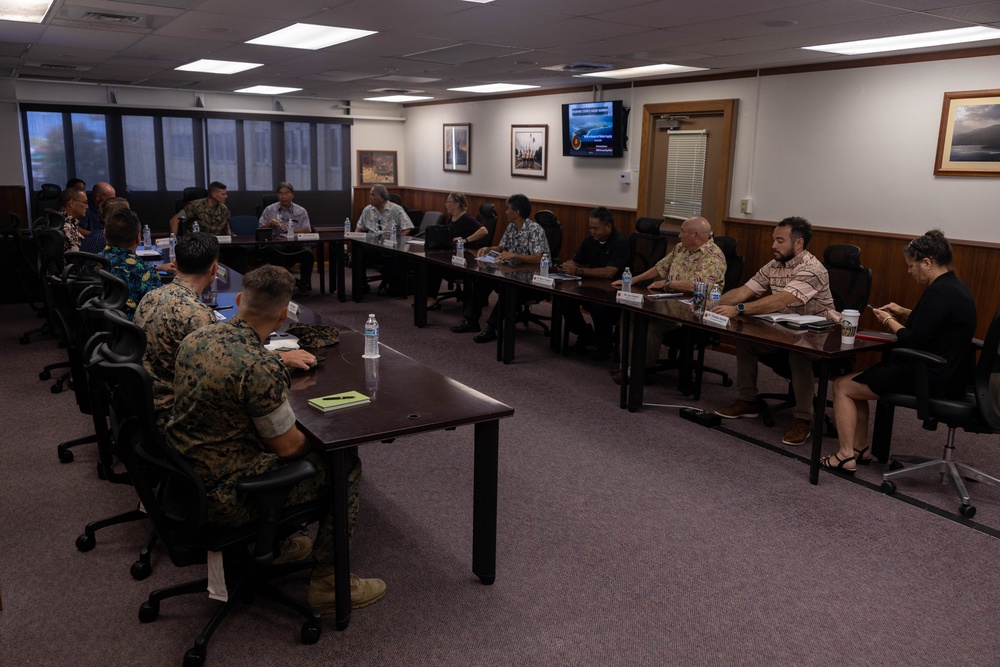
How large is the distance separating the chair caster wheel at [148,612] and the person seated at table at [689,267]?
3722 millimetres

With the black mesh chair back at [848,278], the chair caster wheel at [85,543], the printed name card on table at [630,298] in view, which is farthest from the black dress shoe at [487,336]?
the chair caster wheel at [85,543]

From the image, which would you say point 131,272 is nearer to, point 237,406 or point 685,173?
point 237,406

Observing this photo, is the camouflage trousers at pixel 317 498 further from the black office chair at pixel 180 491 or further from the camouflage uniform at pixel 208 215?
the camouflage uniform at pixel 208 215

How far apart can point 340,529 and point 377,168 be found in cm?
1025

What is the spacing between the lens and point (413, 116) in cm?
1185

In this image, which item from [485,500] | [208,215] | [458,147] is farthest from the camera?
[458,147]

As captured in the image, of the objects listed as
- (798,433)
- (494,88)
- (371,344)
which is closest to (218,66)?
(494,88)

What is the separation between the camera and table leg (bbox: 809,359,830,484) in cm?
370

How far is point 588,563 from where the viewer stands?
3031 millimetres

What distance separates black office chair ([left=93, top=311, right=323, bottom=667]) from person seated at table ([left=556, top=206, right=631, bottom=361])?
13.2 ft

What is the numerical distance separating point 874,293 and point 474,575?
14.5ft

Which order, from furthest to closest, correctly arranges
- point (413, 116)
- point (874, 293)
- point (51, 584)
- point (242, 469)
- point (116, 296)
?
point (413, 116), point (874, 293), point (116, 296), point (51, 584), point (242, 469)

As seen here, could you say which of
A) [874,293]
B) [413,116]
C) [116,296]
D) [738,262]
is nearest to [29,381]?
[116,296]

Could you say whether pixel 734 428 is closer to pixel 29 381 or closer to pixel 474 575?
pixel 474 575
